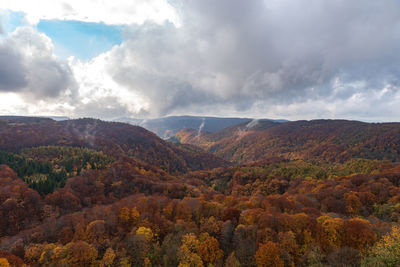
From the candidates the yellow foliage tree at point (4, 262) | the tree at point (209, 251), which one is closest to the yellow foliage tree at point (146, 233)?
the tree at point (209, 251)

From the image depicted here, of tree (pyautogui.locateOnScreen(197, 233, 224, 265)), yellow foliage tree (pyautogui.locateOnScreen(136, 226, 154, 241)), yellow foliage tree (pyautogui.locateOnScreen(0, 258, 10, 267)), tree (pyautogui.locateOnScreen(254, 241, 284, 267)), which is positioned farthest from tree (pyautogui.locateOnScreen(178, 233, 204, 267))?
yellow foliage tree (pyautogui.locateOnScreen(0, 258, 10, 267))

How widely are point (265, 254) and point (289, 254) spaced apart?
332 inches

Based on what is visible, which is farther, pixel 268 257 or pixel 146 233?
pixel 146 233

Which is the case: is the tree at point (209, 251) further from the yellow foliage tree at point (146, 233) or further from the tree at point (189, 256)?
the yellow foliage tree at point (146, 233)

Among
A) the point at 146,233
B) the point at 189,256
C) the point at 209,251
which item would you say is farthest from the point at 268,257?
the point at 146,233

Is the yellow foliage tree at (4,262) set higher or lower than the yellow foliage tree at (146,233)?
higher

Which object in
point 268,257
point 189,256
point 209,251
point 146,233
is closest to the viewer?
point 268,257

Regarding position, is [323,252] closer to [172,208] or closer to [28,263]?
[172,208]

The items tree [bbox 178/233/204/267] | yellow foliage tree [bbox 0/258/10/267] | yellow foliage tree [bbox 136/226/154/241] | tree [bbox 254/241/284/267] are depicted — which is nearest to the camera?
yellow foliage tree [bbox 0/258/10/267]

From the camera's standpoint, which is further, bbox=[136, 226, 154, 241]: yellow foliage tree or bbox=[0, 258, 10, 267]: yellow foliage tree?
bbox=[136, 226, 154, 241]: yellow foliage tree

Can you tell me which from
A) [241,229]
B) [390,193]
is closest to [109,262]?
[241,229]

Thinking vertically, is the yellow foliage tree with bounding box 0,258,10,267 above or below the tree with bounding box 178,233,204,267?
above

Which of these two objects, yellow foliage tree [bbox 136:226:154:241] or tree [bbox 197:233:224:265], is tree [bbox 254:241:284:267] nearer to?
tree [bbox 197:233:224:265]

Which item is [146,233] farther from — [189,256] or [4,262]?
[4,262]
